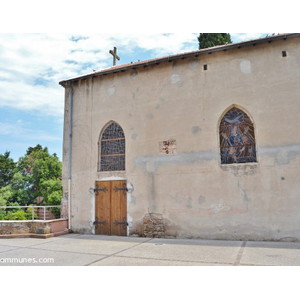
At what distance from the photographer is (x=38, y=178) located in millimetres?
22953

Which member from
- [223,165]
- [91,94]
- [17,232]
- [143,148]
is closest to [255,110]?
[223,165]

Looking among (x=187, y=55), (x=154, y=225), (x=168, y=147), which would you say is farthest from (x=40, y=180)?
(x=187, y=55)

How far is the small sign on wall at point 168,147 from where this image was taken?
9258 millimetres

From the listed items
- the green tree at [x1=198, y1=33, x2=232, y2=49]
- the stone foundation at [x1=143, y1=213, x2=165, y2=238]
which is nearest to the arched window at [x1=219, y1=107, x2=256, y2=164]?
the stone foundation at [x1=143, y1=213, x2=165, y2=238]

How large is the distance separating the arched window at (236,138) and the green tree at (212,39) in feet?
37.8

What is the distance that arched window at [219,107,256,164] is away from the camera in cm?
852

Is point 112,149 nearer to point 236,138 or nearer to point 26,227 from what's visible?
point 26,227

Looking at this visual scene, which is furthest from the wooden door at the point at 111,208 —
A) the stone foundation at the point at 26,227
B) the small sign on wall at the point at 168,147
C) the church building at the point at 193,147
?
the small sign on wall at the point at 168,147

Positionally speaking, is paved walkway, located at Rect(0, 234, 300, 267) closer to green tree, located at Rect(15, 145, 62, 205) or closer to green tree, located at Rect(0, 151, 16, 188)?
green tree, located at Rect(15, 145, 62, 205)

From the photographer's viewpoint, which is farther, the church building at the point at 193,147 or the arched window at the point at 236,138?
the arched window at the point at 236,138

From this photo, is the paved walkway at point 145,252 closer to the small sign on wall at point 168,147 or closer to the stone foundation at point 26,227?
the stone foundation at point 26,227

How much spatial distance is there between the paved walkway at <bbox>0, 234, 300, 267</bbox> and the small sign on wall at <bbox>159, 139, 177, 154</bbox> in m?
2.93

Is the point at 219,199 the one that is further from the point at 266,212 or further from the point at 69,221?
the point at 69,221

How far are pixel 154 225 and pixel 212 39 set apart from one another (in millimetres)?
14658
